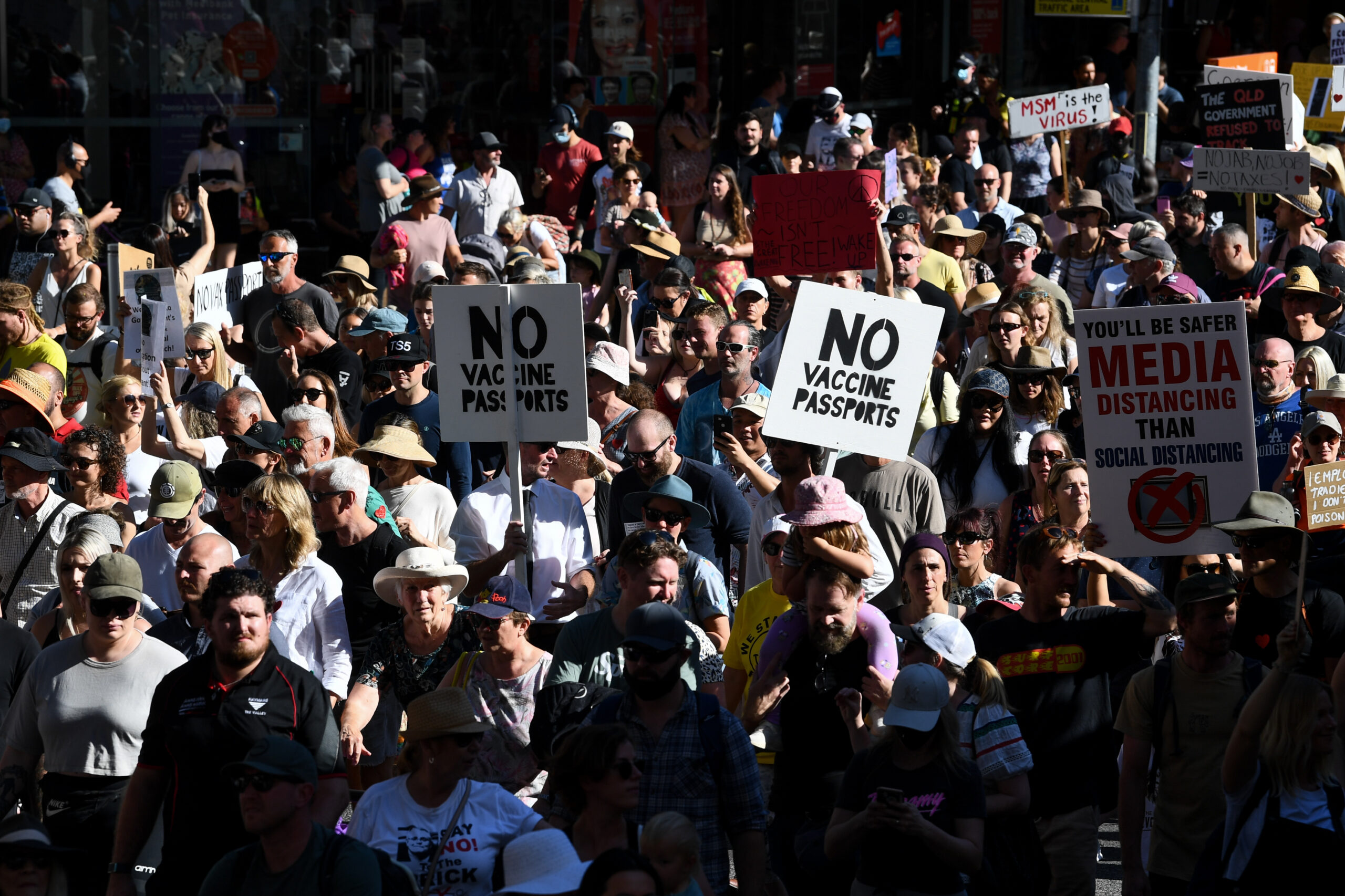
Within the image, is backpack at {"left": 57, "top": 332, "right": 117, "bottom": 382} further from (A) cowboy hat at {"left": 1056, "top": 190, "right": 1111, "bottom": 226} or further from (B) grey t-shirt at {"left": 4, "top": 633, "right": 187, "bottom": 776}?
(A) cowboy hat at {"left": 1056, "top": 190, "right": 1111, "bottom": 226}

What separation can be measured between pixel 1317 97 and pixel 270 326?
31.3 feet

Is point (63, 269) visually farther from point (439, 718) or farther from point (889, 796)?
point (889, 796)

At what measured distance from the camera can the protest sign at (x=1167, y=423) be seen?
20.9 feet

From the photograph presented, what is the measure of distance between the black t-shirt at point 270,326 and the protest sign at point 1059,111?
257 inches

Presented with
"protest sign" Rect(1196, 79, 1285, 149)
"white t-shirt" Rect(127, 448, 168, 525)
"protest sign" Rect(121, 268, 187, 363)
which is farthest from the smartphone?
"protest sign" Rect(1196, 79, 1285, 149)

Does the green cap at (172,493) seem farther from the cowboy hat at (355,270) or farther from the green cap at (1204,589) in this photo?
the cowboy hat at (355,270)

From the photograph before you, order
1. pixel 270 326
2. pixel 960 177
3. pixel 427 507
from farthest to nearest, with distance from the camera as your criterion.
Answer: pixel 960 177
pixel 270 326
pixel 427 507

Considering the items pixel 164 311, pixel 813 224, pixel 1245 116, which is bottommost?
pixel 164 311

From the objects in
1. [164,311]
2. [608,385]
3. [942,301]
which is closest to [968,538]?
[608,385]

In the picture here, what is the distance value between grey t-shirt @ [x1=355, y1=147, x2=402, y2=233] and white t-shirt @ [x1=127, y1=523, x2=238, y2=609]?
939 centimetres

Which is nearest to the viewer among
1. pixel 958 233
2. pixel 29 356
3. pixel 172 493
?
pixel 172 493

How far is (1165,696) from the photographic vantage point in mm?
5621

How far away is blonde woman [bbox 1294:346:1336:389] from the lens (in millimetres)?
8578

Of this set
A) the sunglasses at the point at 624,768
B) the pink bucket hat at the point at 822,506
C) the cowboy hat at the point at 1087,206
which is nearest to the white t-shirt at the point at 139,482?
the pink bucket hat at the point at 822,506
